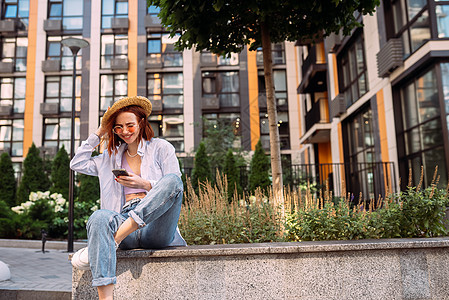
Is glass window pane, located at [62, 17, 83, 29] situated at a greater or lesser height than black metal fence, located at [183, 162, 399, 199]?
greater

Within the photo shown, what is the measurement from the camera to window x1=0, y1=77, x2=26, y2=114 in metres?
26.0

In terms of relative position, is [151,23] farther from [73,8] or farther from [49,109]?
[49,109]

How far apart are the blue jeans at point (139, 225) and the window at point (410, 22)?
890 centimetres

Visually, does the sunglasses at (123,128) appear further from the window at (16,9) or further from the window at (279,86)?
the window at (16,9)

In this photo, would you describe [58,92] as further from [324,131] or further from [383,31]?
[383,31]

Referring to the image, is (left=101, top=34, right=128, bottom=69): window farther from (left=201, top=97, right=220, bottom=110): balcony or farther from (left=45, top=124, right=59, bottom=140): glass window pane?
(left=201, top=97, right=220, bottom=110): balcony

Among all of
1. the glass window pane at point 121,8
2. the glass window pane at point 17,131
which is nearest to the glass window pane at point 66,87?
the glass window pane at point 17,131

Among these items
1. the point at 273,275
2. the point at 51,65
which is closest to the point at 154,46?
the point at 51,65

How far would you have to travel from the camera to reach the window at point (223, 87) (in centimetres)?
2580

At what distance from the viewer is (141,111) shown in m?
3.25

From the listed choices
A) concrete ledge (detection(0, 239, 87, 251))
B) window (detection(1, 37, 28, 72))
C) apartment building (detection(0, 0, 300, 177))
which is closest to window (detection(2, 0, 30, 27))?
apartment building (detection(0, 0, 300, 177))

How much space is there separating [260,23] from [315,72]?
503 inches

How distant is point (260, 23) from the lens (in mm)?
5992

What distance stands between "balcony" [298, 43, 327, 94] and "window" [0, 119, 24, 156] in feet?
60.7
